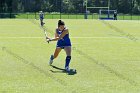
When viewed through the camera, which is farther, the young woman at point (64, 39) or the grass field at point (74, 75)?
the young woman at point (64, 39)

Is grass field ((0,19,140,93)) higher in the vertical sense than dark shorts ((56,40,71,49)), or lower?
lower

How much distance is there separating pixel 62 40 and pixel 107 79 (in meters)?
2.47

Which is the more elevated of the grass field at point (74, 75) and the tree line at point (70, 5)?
the tree line at point (70, 5)

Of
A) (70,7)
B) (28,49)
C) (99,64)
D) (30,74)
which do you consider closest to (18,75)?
(30,74)

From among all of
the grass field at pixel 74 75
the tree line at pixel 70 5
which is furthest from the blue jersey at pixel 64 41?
the tree line at pixel 70 5

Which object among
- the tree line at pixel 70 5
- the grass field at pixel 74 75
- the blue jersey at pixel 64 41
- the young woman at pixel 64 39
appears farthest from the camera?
the tree line at pixel 70 5

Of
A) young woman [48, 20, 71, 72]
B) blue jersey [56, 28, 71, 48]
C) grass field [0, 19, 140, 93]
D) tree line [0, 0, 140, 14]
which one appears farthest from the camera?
tree line [0, 0, 140, 14]

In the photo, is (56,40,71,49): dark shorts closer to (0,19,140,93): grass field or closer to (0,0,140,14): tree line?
(0,19,140,93): grass field

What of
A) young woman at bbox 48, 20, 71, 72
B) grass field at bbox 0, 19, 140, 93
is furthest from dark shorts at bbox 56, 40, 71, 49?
grass field at bbox 0, 19, 140, 93

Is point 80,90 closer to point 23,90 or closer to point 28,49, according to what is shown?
point 23,90

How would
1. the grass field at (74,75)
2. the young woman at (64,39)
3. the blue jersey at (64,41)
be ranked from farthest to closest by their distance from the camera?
the blue jersey at (64,41) < the young woman at (64,39) < the grass field at (74,75)

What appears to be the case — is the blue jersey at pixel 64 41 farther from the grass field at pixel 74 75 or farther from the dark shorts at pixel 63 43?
the grass field at pixel 74 75

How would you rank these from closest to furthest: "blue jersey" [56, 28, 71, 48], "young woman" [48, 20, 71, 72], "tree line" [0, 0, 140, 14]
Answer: "young woman" [48, 20, 71, 72] < "blue jersey" [56, 28, 71, 48] < "tree line" [0, 0, 140, 14]

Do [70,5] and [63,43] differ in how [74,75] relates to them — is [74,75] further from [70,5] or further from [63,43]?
[70,5]
